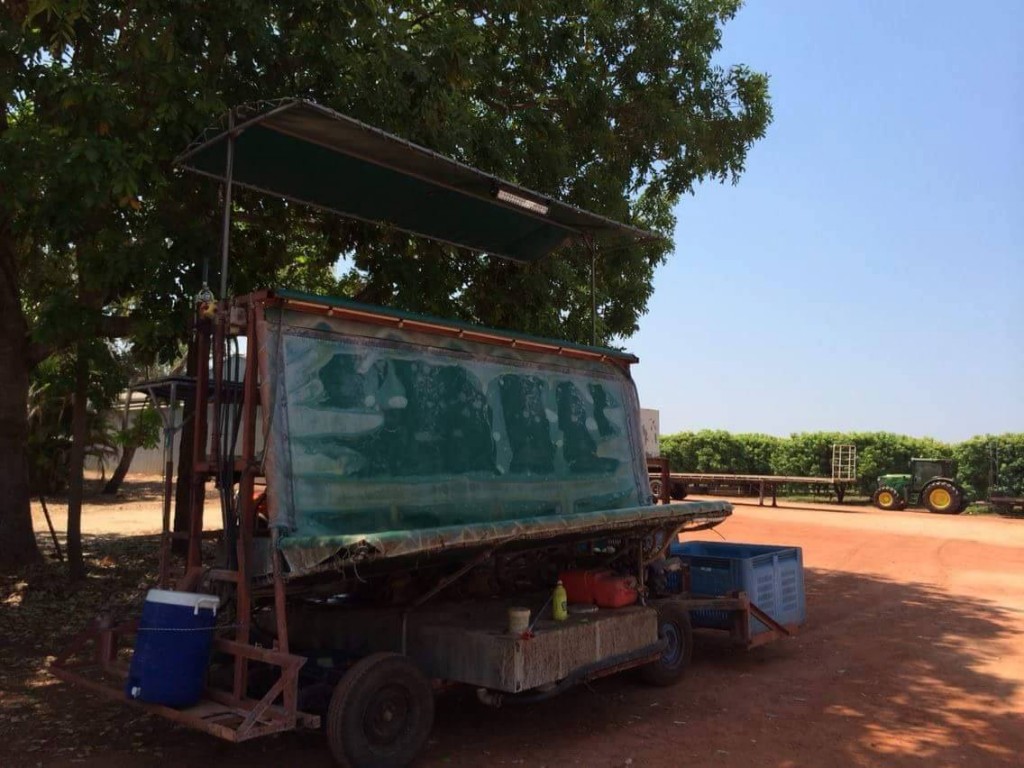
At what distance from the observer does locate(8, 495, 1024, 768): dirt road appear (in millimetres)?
5508

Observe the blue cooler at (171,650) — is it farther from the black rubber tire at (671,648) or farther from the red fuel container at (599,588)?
the black rubber tire at (671,648)

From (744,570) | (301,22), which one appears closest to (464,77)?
(301,22)

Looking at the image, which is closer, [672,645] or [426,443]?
[426,443]

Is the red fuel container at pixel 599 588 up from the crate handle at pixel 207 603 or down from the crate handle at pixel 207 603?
down

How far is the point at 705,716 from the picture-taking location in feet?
21.2

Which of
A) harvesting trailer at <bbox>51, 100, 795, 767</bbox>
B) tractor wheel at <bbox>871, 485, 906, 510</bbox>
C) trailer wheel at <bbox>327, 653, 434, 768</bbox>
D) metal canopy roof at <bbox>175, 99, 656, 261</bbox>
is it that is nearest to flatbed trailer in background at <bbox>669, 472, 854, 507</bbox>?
tractor wheel at <bbox>871, 485, 906, 510</bbox>

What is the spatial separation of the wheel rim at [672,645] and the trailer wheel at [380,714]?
279 cm

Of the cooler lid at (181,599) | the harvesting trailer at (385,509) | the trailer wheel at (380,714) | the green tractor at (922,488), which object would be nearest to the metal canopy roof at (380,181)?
the harvesting trailer at (385,509)

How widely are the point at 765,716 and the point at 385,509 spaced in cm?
337

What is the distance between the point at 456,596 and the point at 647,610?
153 centimetres

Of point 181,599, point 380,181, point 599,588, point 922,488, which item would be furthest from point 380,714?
point 922,488

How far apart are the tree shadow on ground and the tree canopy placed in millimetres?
3284

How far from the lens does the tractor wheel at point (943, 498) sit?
25.8 metres

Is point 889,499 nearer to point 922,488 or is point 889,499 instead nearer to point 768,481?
point 922,488
